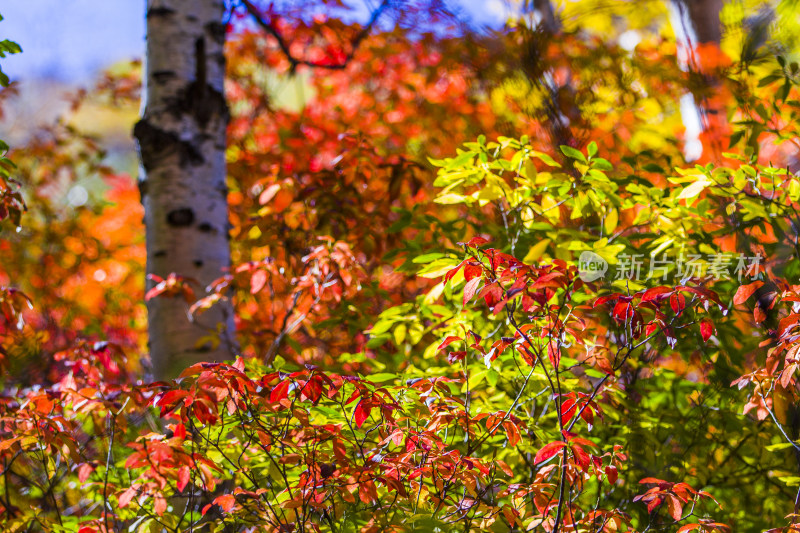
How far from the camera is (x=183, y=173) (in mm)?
2699

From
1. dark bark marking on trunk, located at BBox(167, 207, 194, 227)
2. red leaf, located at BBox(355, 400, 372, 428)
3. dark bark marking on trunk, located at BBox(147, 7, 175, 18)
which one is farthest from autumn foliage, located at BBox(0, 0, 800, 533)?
dark bark marking on trunk, located at BBox(147, 7, 175, 18)

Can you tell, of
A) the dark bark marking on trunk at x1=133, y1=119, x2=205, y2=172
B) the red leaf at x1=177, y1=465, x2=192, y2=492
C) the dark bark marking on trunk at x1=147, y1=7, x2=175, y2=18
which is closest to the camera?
the red leaf at x1=177, y1=465, x2=192, y2=492

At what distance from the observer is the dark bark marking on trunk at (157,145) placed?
8.84ft

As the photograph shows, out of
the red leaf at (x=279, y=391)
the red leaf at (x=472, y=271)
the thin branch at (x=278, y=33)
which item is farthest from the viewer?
the thin branch at (x=278, y=33)

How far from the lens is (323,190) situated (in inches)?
117

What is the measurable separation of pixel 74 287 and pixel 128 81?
2.20 meters

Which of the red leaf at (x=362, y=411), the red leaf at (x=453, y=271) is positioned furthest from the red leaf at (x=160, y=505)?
the red leaf at (x=453, y=271)

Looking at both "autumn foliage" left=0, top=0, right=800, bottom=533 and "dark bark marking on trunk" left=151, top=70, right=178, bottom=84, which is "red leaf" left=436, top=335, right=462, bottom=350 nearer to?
"autumn foliage" left=0, top=0, right=800, bottom=533

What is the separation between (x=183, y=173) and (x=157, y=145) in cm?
17

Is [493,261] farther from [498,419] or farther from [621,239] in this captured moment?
[621,239]

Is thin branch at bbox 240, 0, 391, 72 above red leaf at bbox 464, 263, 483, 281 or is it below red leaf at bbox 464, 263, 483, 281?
above

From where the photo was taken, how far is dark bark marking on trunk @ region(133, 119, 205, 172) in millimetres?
2693

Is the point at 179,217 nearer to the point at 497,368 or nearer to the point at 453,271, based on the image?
the point at 453,271

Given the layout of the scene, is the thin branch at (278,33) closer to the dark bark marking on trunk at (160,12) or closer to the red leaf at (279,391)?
the dark bark marking on trunk at (160,12)
